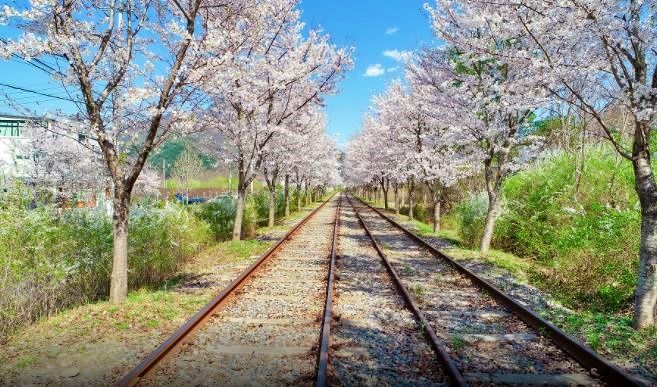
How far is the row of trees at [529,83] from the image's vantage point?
6.55 metres

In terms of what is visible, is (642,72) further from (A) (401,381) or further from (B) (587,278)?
(A) (401,381)

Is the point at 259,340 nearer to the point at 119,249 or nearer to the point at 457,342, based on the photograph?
the point at 457,342

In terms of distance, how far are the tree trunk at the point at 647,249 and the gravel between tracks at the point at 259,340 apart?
4.71 m

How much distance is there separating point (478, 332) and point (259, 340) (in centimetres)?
311

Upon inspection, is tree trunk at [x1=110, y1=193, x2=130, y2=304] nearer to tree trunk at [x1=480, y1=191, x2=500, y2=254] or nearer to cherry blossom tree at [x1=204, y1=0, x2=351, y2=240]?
cherry blossom tree at [x1=204, y1=0, x2=351, y2=240]

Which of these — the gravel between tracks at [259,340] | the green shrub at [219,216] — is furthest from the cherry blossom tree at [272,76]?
the gravel between tracks at [259,340]

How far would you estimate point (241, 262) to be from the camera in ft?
41.3

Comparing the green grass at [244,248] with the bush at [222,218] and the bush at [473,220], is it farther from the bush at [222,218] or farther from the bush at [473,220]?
the bush at [473,220]

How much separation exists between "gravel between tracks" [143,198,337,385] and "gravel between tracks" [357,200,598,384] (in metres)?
1.85

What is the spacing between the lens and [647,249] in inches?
268

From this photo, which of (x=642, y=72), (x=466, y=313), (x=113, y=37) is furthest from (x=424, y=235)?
(x=113, y=37)

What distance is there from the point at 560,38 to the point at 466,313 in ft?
15.6

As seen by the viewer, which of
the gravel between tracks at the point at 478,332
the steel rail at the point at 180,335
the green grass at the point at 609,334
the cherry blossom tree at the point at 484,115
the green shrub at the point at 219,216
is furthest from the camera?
the green shrub at the point at 219,216

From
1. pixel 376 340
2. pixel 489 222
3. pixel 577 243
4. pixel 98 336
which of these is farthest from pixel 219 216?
pixel 376 340
